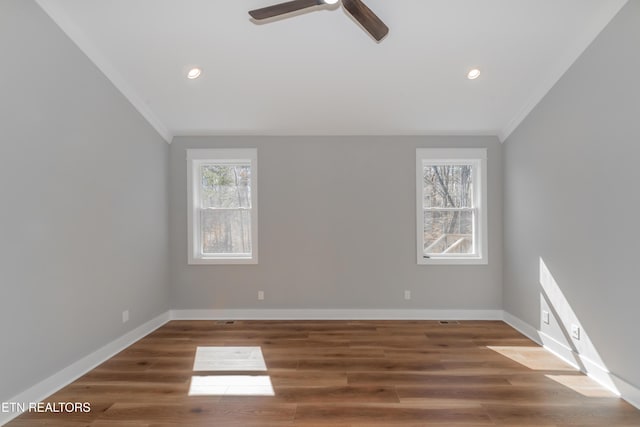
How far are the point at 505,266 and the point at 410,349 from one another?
186 cm

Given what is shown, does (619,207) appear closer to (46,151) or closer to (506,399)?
(506,399)

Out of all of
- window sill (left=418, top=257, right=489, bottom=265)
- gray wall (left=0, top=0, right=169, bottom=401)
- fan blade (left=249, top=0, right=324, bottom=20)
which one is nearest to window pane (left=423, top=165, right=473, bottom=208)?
window sill (left=418, top=257, right=489, bottom=265)

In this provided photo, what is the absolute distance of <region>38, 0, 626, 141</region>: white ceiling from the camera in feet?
9.21

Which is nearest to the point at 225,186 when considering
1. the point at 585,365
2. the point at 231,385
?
the point at 231,385

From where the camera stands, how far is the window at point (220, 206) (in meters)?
4.64

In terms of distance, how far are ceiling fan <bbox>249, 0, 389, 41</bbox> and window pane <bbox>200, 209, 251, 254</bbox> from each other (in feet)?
8.97

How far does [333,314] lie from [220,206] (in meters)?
2.08

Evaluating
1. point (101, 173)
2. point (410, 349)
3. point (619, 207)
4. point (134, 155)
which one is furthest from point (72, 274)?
point (619, 207)

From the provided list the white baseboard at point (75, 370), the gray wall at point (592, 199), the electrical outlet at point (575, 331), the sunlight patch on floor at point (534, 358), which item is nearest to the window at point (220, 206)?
the white baseboard at point (75, 370)

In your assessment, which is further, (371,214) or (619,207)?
(371,214)

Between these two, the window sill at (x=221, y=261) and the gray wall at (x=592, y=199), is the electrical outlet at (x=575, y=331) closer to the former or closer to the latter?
the gray wall at (x=592, y=199)

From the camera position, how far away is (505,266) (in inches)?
175

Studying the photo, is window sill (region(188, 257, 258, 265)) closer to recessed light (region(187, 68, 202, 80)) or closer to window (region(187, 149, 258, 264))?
window (region(187, 149, 258, 264))

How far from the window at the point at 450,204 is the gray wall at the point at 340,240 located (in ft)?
0.51
